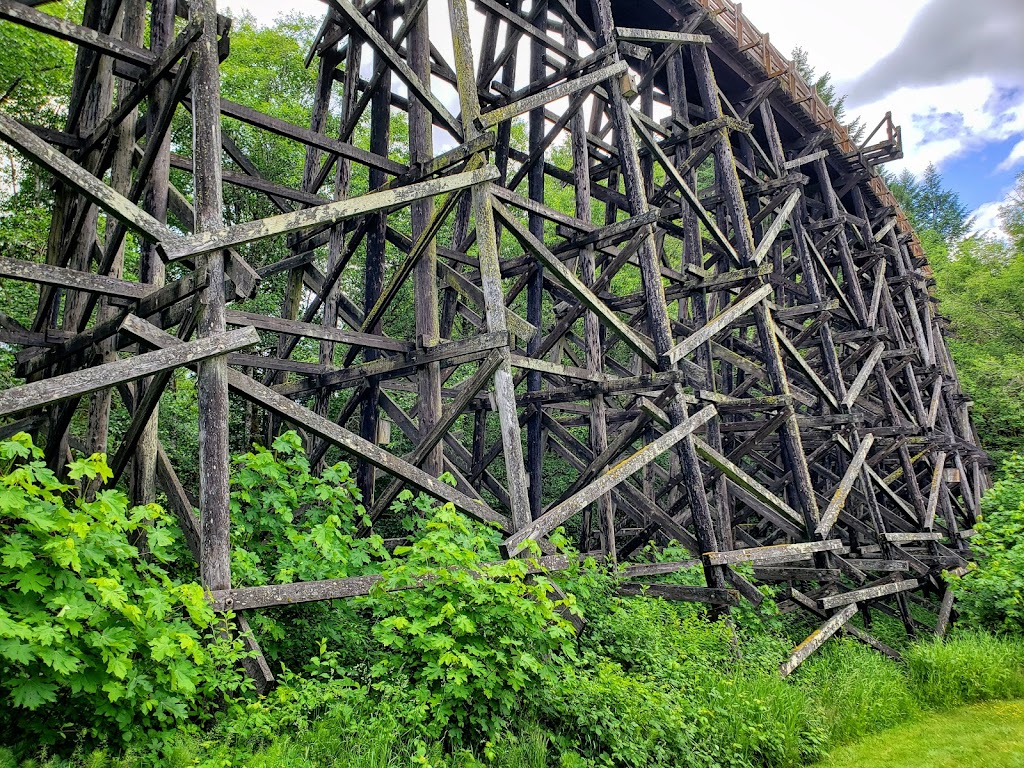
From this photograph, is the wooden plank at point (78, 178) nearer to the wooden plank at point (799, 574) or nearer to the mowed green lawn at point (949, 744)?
the mowed green lawn at point (949, 744)

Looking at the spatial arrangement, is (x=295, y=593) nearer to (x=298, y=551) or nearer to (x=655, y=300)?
(x=298, y=551)

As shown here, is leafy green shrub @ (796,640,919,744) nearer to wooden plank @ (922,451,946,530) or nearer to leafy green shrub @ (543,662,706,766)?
leafy green shrub @ (543,662,706,766)

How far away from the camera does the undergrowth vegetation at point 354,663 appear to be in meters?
2.60

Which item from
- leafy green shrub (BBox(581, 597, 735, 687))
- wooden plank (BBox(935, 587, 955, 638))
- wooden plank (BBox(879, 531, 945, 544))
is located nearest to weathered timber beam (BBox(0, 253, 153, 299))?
leafy green shrub (BBox(581, 597, 735, 687))

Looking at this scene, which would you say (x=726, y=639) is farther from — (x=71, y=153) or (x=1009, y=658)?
(x=71, y=153)

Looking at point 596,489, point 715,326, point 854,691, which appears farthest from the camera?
point 715,326

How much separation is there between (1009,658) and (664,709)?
478cm

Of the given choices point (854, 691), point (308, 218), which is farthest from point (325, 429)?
point (854, 691)

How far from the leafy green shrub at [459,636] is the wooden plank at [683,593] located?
243 centimetres

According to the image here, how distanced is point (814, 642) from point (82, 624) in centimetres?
603

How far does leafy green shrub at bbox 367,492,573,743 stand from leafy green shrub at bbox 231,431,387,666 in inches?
15.6

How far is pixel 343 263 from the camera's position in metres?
5.95

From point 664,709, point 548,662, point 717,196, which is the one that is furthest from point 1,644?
point 717,196

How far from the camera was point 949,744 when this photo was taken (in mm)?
4852
